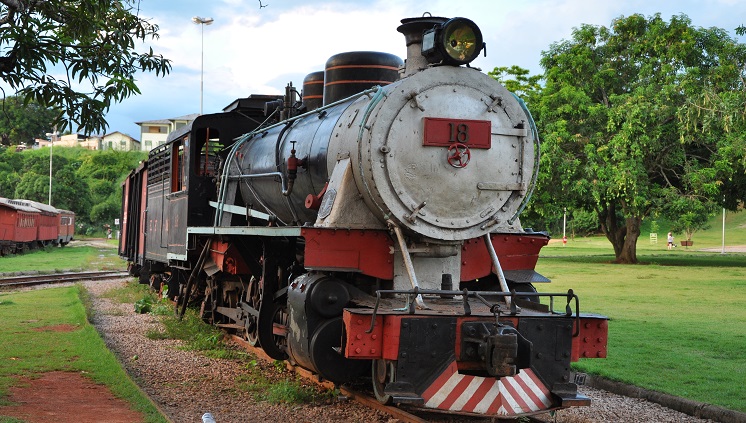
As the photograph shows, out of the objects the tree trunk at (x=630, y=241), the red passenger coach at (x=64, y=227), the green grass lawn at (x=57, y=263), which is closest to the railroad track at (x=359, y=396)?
the green grass lawn at (x=57, y=263)

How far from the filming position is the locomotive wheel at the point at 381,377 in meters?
6.61

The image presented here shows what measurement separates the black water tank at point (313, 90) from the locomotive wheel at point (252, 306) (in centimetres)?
223

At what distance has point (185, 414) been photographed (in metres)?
7.04

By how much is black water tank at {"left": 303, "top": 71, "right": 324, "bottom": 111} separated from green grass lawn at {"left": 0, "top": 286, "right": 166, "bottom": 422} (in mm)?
3718

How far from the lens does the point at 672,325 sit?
42.5 feet

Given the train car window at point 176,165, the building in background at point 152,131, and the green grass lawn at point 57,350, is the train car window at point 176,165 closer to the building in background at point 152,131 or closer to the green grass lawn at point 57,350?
the green grass lawn at point 57,350

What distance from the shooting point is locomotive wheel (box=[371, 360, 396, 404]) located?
6.61 metres

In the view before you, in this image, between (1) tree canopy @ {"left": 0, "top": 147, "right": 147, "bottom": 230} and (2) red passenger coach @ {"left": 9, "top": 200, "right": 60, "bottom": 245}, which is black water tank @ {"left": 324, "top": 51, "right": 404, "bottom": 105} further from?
(1) tree canopy @ {"left": 0, "top": 147, "right": 147, "bottom": 230}

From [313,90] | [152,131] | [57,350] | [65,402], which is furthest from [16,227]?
[152,131]

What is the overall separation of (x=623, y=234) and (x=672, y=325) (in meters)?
21.6

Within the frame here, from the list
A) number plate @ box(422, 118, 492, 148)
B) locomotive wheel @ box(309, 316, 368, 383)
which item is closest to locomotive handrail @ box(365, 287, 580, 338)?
locomotive wheel @ box(309, 316, 368, 383)

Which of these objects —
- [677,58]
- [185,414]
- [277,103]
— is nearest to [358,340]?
[185,414]

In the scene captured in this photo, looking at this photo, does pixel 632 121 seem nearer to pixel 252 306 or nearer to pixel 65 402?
pixel 252 306

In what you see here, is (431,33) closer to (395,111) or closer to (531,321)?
(395,111)
